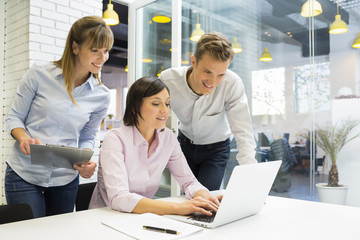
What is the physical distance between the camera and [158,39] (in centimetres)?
385

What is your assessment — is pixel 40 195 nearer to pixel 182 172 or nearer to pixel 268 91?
pixel 182 172

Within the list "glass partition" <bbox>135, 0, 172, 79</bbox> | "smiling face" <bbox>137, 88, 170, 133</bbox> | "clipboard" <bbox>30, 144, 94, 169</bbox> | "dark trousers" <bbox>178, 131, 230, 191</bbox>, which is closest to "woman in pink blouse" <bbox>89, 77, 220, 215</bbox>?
"smiling face" <bbox>137, 88, 170, 133</bbox>

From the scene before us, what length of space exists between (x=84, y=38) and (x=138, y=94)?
0.36 m

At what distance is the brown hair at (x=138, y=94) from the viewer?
152 centimetres

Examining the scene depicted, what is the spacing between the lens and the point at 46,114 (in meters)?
1.55

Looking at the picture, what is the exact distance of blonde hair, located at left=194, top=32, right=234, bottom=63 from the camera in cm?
157

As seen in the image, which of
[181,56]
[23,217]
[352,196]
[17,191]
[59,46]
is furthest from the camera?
[181,56]

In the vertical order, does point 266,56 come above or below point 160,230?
above

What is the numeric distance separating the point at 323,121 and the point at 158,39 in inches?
79.5

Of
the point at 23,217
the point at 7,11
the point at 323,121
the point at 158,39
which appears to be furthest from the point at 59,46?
the point at 323,121

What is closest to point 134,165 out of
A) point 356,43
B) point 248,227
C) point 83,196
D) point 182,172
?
point 182,172

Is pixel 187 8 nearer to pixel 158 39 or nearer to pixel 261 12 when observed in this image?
pixel 158 39

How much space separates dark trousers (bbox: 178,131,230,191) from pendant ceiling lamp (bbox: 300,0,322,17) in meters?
1.86

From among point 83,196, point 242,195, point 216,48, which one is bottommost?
point 83,196
